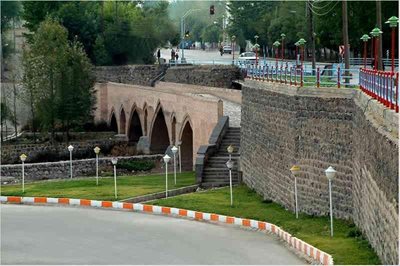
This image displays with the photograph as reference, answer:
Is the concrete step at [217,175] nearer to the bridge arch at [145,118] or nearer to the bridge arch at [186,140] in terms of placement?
the bridge arch at [186,140]

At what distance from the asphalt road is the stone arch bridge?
10157 mm

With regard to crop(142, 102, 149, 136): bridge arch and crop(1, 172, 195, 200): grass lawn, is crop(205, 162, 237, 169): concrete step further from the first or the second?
crop(142, 102, 149, 136): bridge arch

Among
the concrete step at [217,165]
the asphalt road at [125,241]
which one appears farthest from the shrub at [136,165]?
the asphalt road at [125,241]

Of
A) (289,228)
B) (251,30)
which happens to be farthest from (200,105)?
(251,30)

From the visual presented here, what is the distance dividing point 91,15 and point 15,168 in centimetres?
3128

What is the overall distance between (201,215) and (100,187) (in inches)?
317

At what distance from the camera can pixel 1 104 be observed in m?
57.4

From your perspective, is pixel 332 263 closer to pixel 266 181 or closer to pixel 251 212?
pixel 251 212

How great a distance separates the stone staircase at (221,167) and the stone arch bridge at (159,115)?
1.38 m

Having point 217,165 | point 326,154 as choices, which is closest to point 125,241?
point 326,154

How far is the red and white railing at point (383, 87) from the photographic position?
743 inches

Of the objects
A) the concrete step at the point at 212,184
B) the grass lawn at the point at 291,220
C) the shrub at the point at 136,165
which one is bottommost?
the shrub at the point at 136,165

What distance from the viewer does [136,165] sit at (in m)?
43.6

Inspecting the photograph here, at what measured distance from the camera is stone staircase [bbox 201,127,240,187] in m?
34.0
